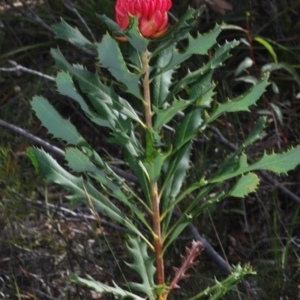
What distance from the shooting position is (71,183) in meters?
1.70

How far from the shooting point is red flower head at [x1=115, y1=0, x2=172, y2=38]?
148 centimetres

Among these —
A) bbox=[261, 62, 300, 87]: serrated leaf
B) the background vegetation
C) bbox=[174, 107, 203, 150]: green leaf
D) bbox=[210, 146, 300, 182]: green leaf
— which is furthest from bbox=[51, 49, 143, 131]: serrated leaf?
bbox=[261, 62, 300, 87]: serrated leaf

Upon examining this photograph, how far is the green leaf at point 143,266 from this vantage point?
165 cm

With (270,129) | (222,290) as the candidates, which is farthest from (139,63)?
(270,129)

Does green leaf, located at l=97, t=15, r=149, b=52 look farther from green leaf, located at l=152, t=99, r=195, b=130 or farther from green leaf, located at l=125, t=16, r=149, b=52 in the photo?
green leaf, located at l=152, t=99, r=195, b=130

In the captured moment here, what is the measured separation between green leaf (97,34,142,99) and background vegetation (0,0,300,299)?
26.5 inches

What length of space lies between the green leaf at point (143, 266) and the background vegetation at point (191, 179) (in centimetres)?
34

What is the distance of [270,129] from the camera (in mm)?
3158

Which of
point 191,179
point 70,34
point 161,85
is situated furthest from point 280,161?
point 191,179

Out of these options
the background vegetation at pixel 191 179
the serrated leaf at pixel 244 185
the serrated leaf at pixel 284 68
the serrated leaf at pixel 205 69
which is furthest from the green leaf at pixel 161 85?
the serrated leaf at pixel 284 68

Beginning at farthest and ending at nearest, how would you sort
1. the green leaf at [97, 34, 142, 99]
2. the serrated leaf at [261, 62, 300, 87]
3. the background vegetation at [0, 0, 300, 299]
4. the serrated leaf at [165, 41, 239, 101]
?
1. the serrated leaf at [261, 62, 300, 87]
2. the background vegetation at [0, 0, 300, 299]
3. the serrated leaf at [165, 41, 239, 101]
4. the green leaf at [97, 34, 142, 99]

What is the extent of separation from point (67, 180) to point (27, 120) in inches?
68.1

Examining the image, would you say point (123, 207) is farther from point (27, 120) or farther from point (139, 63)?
point (139, 63)

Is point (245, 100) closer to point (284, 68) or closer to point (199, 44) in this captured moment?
point (199, 44)
